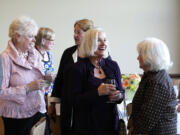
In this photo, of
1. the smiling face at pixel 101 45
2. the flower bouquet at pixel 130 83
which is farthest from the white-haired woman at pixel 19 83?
the flower bouquet at pixel 130 83

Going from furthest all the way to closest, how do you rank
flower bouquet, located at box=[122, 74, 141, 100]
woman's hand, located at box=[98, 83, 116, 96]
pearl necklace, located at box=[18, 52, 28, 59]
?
flower bouquet, located at box=[122, 74, 141, 100]
pearl necklace, located at box=[18, 52, 28, 59]
woman's hand, located at box=[98, 83, 116, 96]

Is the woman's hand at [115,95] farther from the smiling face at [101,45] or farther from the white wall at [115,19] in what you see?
the white wall at [115,19]

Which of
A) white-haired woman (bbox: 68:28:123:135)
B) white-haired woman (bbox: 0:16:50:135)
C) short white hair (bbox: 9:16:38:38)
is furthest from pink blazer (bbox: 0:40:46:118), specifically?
white-haired woman (bbox: 68:28:123:135)

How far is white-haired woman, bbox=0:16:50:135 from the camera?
6.34 ft

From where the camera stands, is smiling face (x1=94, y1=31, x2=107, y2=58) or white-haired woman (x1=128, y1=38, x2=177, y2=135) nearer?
white-haired woman (x1=128, y1=38, x2=177, y2=135)

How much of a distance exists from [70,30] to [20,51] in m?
2.58

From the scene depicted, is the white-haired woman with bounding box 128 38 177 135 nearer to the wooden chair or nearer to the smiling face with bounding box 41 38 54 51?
the wooden chair

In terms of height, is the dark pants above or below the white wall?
below

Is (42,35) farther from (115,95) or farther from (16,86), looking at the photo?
(115,95)

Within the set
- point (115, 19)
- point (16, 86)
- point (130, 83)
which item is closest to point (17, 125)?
point (16, 86)

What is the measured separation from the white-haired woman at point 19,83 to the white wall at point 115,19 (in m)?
2.53

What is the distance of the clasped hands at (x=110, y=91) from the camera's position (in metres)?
1.60

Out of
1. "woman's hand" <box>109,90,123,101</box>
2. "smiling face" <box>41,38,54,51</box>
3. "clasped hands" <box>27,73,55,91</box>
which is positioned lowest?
"woman's hand" <box>109,90,123,101</box>

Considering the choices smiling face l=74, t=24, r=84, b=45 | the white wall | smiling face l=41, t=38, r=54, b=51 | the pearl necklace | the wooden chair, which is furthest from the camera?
the white wall
